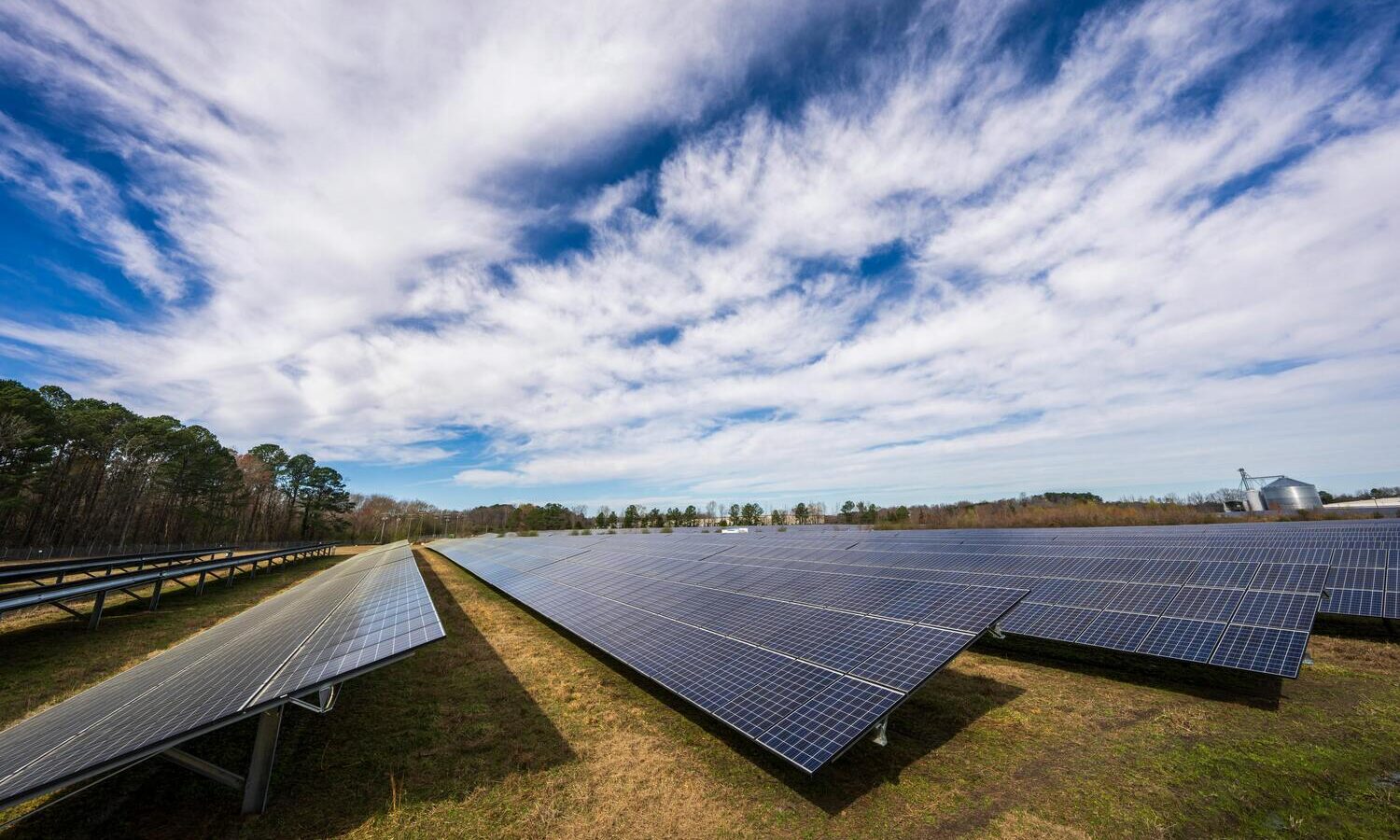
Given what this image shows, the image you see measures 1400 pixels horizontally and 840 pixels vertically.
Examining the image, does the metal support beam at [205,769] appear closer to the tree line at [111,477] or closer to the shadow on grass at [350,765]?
the shadow on grass at [350,765]

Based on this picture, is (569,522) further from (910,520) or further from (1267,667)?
(1267,667)

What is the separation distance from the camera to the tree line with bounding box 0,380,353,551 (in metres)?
39.2

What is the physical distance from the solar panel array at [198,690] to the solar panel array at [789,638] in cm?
435

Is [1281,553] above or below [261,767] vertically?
above

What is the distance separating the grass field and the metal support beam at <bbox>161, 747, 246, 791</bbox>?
47 centimetres

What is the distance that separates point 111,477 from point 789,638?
86240mm

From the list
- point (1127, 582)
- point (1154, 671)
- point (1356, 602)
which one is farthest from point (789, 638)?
point (1356, 602)

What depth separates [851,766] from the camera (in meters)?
6.82

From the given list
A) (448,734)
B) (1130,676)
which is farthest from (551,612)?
(1130,676)

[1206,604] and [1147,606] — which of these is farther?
[1147,606]

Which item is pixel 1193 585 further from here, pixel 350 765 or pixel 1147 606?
pixel 350 765

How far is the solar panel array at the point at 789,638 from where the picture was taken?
245 inches

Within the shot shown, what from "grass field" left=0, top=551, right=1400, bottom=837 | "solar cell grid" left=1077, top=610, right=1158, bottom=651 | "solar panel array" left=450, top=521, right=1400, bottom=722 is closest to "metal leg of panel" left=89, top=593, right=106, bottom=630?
"grass field" left=0, top=551, right=1400, bottom=837

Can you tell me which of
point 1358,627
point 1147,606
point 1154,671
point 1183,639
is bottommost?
point 1154,671
